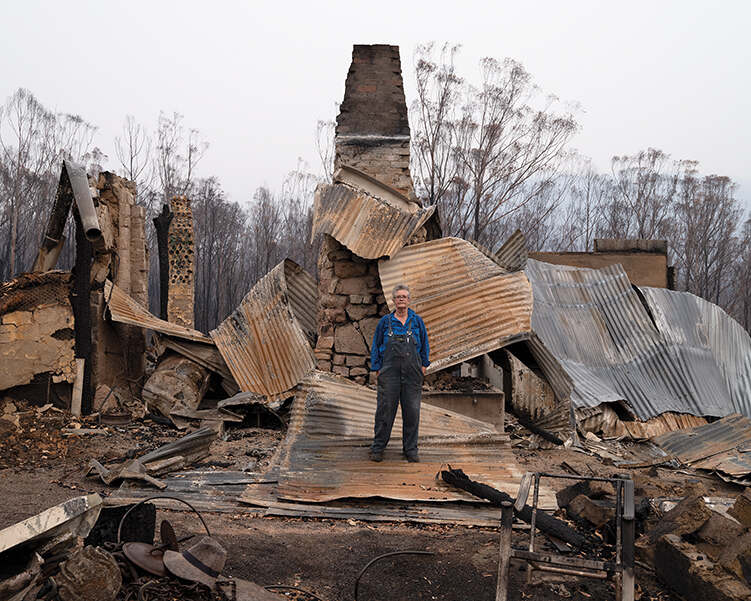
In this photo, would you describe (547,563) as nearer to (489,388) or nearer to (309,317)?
(489,388)

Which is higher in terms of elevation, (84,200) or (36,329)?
(84,200)

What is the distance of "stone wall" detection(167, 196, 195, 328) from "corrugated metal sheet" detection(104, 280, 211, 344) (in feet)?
22.5

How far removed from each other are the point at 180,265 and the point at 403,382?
43.0 ft

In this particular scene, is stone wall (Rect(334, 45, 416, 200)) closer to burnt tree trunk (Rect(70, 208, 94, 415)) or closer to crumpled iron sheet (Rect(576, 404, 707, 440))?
burnt tree trunk (Rect(70, 208, 94, 415))

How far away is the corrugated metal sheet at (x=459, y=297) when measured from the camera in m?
8.36

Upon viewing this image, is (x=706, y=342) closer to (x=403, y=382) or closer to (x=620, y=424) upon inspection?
(x=620, y=424)

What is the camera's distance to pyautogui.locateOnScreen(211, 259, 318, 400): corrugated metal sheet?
995cm

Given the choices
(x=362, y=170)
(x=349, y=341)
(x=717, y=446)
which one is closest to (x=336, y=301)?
(x=349, y=341)

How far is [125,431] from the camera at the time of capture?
941cm

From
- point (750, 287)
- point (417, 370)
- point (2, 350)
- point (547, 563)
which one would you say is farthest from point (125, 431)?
point (750, 287)

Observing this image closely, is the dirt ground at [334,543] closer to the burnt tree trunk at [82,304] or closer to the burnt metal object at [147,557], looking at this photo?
the burnt metal object at [147,557]

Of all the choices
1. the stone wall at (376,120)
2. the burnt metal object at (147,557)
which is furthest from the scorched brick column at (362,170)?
the burnt metal object at (147,557)

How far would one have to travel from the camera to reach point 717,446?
9234 mm

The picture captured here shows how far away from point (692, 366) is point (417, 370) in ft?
24.6
